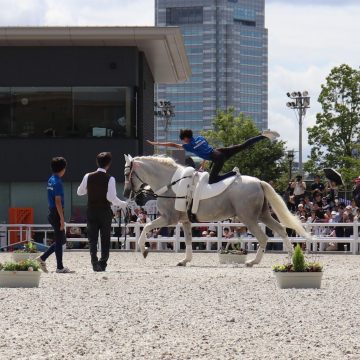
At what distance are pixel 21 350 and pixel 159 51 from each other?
33877mm

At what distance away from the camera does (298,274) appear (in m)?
17.2

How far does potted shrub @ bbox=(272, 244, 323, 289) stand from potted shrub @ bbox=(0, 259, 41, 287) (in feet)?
12.1

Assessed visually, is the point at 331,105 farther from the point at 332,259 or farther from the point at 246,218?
the point at 246,218

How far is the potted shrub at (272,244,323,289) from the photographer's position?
56.3 feet

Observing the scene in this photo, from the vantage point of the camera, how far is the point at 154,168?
23438 millimetres

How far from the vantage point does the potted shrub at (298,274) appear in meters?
17.2

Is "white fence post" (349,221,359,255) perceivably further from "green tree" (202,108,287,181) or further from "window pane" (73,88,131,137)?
"green tree" (202,108,287,181)

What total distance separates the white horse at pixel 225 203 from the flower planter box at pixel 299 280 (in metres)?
5.43

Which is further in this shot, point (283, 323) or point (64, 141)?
point (64, 141)

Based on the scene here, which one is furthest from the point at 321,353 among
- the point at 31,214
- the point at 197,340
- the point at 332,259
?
the point at 31,214

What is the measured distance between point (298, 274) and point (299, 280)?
107 millimetres

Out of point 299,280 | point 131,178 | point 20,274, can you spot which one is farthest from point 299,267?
point 131,178

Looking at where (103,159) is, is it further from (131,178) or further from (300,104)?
(300,104)

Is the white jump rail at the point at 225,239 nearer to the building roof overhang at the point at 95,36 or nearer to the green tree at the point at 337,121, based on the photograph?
the building roof overhang at the point at 95,36
